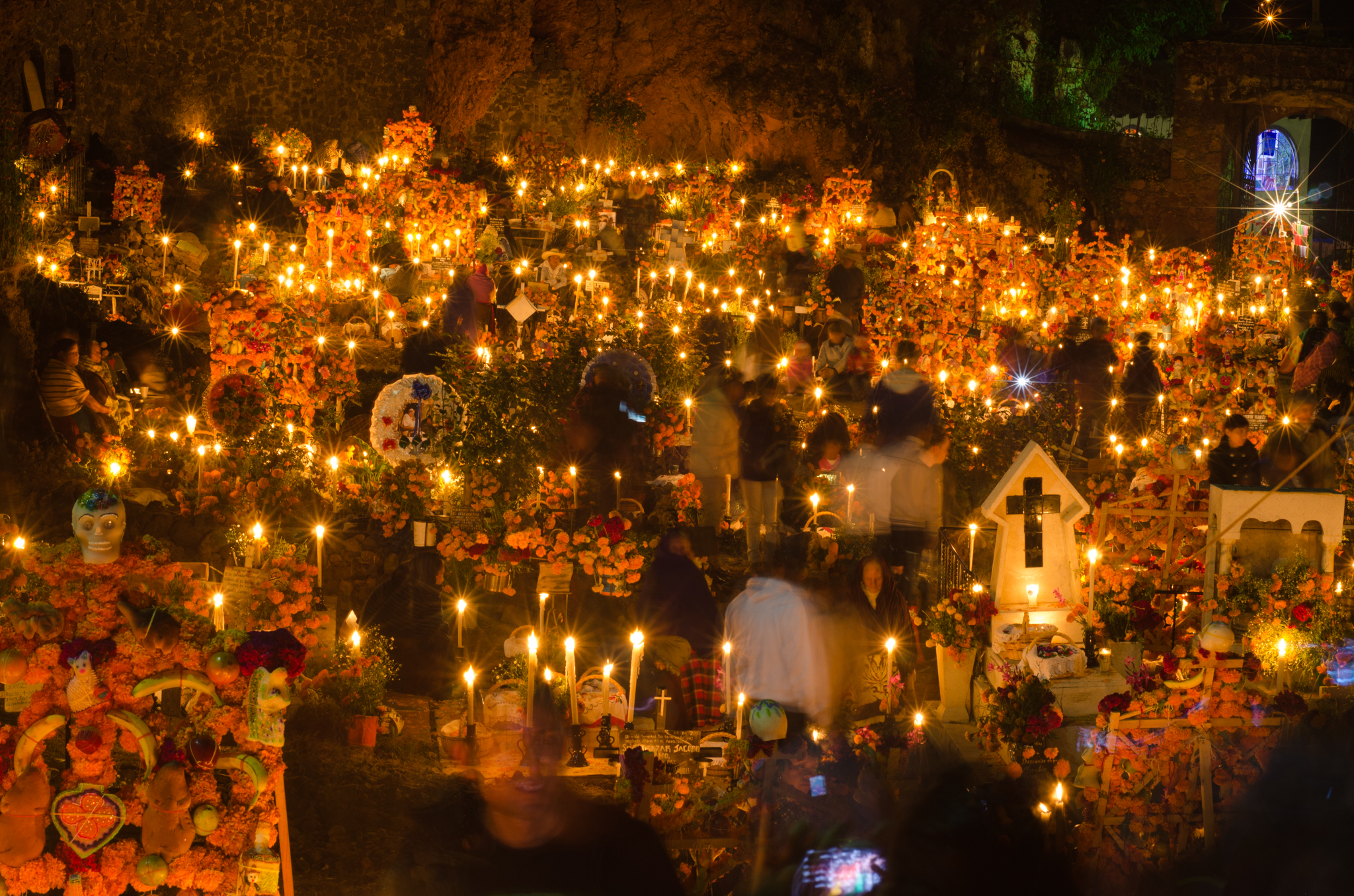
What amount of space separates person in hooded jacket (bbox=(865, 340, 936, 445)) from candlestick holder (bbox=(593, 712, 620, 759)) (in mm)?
3531

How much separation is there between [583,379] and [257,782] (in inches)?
183

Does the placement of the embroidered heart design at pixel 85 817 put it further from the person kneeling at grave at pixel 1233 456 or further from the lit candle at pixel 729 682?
the person kneeling at grave at pixel 1233 456

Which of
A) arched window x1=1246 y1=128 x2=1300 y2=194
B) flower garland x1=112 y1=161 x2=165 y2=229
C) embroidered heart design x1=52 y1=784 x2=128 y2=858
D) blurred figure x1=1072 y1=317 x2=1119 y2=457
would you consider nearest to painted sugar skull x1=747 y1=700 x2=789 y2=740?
embroidered heart design x1=52 y1=784 x2=128 y2=858

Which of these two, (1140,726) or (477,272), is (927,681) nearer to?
(1140,726)

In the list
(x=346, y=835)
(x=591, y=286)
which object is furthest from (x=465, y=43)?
(x=346, y=835)

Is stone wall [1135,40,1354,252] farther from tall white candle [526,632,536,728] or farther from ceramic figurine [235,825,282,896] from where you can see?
ceramic figurine [235,825,282,896]

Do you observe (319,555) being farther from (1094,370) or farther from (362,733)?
(1094,370)

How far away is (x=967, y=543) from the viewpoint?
7316 millimetres

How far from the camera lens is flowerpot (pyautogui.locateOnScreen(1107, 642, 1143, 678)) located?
6.52 m

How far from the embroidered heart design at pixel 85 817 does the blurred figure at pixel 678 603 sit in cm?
315

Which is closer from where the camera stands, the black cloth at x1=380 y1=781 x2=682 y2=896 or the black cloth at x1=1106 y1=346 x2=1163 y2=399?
the black cloth at x1=380 y1=781 x2=682 y2=896

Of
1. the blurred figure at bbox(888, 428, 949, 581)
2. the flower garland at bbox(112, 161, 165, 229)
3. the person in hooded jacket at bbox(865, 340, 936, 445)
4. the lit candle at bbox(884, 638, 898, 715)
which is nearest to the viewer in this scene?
the lit candle at bbox(884, 638, 898, 715)

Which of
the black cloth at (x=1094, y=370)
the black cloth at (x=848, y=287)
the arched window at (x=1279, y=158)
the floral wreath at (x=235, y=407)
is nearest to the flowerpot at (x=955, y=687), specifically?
the black cloth at (x=1094, y=370)

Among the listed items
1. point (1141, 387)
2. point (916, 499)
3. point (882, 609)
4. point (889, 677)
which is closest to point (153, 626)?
point (889, 677)
